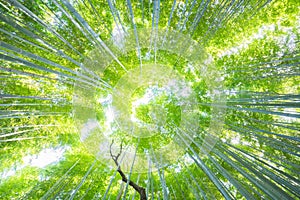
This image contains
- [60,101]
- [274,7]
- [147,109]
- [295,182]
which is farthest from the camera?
[147,109]

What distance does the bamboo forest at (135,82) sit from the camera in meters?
3.26

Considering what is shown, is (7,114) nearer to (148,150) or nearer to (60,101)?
(60,101)

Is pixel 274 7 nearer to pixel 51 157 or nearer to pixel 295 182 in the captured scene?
pixel 295 182

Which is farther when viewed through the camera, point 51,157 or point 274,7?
point 51,157

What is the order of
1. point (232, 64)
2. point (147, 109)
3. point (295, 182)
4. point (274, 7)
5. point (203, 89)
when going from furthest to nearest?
point (147, 109), point (203, 89), point (232, 64), point (274, 7), point (295, 182)

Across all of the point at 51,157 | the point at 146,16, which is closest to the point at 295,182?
the point at 146,16

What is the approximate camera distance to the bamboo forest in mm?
3256

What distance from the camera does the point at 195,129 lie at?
4277 mm

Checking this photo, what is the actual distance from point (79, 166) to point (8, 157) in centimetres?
148

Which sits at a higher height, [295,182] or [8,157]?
[295,182]

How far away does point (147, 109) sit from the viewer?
5438 millimetres

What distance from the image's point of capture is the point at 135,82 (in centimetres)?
518

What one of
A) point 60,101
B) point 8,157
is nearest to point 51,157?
point 8,157

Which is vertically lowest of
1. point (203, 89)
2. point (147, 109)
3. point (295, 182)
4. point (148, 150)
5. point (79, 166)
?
point (79, 166)
